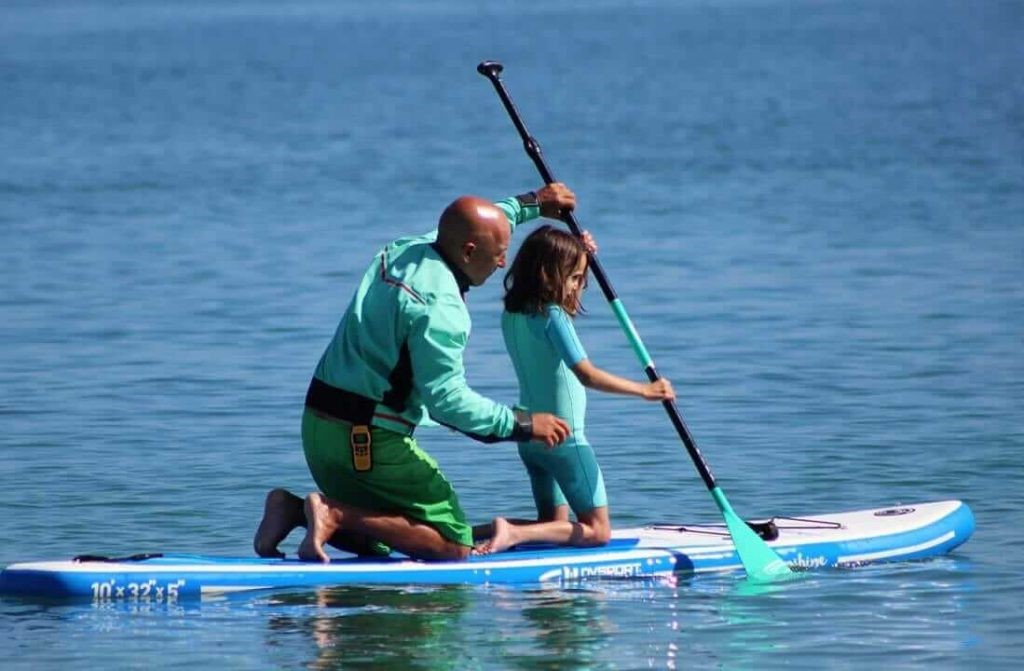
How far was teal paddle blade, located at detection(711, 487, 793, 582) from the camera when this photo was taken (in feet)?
33.4

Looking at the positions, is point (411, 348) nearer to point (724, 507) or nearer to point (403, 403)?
point (403, 403)

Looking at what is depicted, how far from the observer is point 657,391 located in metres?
9.77

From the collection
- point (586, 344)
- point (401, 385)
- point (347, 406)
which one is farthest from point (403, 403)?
point (586, 344)

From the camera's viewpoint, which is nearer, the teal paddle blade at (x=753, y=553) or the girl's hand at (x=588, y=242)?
the girl's hand at (x=588, y=242)

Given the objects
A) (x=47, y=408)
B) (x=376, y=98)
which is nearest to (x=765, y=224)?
(x=47, y=408)

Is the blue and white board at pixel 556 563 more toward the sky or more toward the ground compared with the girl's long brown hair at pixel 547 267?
more toward the ground

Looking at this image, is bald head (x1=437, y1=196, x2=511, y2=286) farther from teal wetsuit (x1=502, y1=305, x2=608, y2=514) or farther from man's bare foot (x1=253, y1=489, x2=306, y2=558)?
man's bare foot (x1=253, y1=489, x2=306, y2=558)

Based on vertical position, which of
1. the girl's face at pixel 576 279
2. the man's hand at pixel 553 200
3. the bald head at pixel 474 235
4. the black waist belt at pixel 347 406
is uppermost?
the man's hand at pixel 553 200

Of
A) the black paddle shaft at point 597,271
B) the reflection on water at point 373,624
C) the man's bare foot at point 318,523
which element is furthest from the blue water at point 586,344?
the black paddle shaft at point 597,271

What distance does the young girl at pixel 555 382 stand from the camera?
31.7 feet

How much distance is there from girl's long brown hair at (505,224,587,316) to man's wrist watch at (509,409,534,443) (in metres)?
0.48

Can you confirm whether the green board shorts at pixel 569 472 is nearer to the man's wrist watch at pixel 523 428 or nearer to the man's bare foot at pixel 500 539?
the man's bare foot at pixel 500 539

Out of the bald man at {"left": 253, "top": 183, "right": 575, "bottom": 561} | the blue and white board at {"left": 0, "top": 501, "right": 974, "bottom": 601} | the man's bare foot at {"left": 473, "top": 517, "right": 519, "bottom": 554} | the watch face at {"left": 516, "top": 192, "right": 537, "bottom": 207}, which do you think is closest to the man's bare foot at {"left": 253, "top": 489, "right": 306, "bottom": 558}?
the bald man at {"left": 253, "top": 183, "right": 575, "bottom": 561}

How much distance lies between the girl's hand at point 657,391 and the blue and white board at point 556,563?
776 mm
